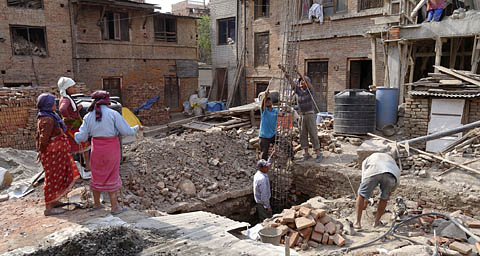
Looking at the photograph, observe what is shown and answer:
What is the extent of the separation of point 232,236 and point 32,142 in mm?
10302

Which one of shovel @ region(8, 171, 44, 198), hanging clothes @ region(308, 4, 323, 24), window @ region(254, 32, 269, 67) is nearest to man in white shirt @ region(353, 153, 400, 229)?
shovel @ region(8, 171, 44, 198)

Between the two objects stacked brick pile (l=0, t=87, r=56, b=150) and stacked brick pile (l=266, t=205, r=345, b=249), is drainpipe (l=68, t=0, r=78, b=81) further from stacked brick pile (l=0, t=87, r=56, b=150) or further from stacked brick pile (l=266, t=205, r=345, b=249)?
stacked brick pile (l=266, t=205, r=345, b=249)

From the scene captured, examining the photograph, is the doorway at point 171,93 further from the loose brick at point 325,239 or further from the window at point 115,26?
the loose brick at point 325,239

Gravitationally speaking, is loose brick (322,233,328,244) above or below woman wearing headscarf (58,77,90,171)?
below

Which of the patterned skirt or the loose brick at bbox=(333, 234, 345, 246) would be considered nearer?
the loose brick at bbox=(333, 234, 345, 246)

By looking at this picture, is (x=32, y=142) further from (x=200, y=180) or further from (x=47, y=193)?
(x=47, y=193)

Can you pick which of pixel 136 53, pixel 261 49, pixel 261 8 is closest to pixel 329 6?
pixel 261 8

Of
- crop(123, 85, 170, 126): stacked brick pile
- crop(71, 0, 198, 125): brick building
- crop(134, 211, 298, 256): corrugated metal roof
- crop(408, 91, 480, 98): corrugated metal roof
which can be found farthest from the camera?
crop(123, 85, 170, 126): stacked brick pile

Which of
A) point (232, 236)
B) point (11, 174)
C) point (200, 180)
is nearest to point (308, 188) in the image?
point (200, 180)

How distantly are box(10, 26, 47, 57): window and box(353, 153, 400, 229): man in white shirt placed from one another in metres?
15.0

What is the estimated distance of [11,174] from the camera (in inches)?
264

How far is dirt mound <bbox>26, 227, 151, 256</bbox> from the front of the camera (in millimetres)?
3451

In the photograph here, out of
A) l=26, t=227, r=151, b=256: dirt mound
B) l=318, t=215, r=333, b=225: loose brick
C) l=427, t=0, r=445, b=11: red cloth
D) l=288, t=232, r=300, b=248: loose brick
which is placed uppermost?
l=427, t=0, r=445, b=11: red cloth

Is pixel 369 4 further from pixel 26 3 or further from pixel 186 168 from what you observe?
pixel 26 3
